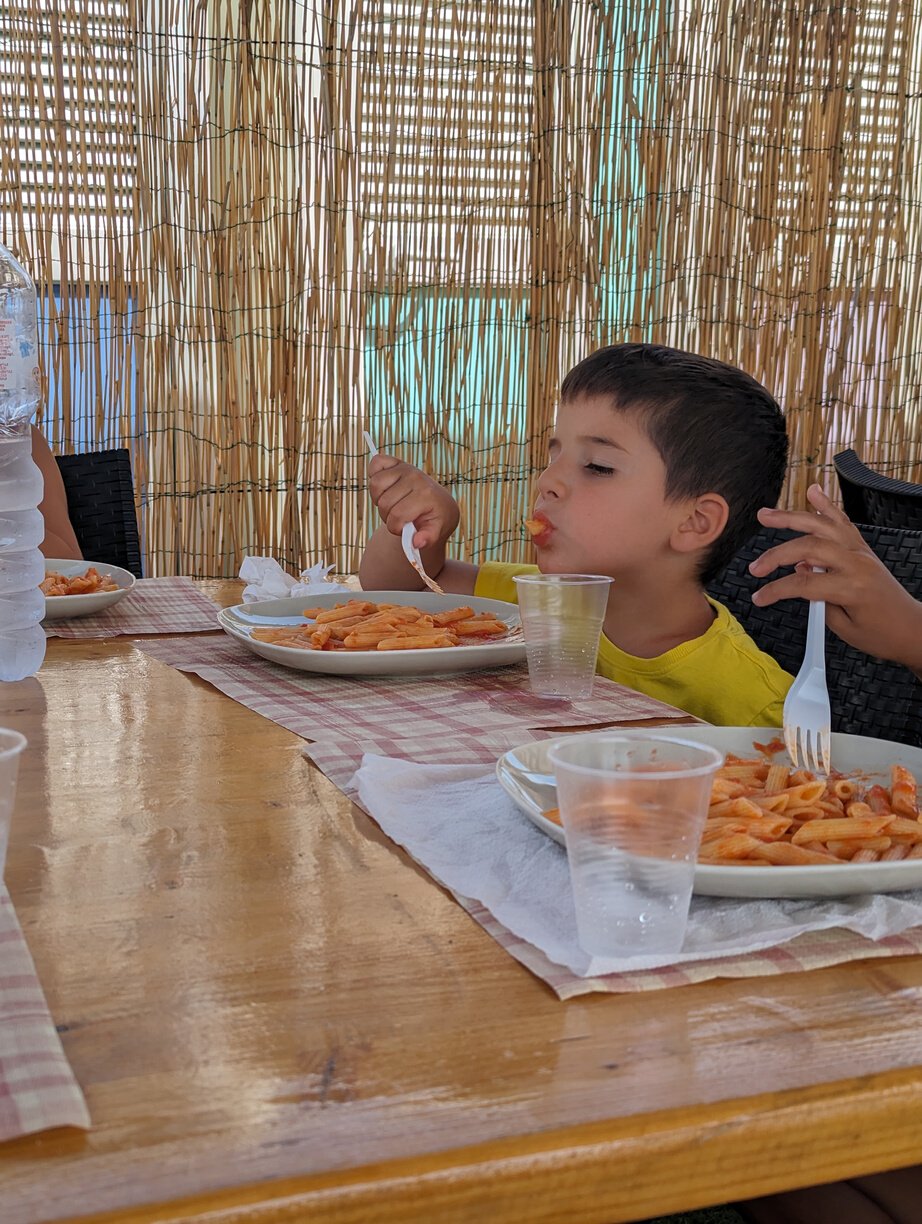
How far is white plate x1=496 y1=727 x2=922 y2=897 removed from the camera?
68 centimetres

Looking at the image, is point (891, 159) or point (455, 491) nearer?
point (455, 491)

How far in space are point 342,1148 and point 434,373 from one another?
3.24 m

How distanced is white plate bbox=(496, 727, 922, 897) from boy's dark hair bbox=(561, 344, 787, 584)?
0.74 m

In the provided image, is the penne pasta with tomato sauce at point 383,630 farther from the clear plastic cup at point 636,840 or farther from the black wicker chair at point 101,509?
the black wicker chair at point 101,509

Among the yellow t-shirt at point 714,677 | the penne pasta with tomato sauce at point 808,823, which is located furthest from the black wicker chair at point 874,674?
the penne pasta with tomato sauce at point 808,823

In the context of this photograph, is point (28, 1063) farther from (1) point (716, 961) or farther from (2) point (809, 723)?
(2) point (809, 723)

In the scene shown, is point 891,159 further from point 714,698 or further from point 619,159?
point 714,698

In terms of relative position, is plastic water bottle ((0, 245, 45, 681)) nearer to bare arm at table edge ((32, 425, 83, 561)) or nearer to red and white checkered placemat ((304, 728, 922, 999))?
bare arm at table edge ((32, 425, 83, 561))

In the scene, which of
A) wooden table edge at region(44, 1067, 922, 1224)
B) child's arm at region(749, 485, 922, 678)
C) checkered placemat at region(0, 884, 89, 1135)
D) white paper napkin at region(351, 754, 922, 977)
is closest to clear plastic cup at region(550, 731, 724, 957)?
white paper napkin at region(351, 754, 922, 977)

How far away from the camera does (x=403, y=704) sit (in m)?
1.24

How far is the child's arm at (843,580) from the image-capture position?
3.83 ft

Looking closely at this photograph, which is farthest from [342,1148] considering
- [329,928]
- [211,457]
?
[211,457]

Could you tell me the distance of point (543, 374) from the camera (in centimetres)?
365

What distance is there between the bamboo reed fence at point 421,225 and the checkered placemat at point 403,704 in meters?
1.98
